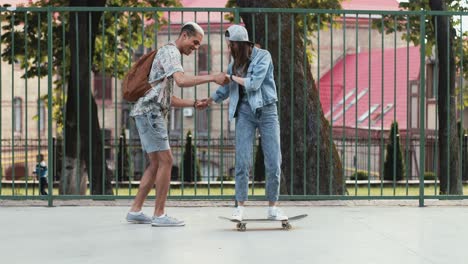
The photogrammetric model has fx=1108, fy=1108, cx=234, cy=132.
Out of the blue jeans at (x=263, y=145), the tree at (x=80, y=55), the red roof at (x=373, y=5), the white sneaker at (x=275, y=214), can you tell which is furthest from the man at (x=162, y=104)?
the red roof at (x=373, y=5)

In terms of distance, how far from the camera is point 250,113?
9359 millimetres

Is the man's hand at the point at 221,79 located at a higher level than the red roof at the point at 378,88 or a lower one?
lower

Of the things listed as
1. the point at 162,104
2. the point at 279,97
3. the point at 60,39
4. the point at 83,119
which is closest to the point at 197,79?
the point at 162,104

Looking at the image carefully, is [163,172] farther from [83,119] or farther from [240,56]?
[83,119]

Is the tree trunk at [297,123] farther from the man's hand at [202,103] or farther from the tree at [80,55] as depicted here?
the man's hand at [202,103]

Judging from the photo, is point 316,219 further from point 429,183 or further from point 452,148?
point 429,183

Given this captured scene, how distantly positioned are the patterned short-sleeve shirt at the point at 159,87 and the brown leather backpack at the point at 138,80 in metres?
0.04

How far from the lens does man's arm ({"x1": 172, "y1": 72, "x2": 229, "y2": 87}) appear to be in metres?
8.91

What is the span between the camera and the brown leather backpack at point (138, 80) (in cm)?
945

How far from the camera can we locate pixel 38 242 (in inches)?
336

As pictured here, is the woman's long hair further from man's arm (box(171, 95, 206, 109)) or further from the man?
man's arm (box(171, 95, 206, 109))

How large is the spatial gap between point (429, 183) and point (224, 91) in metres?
20.9

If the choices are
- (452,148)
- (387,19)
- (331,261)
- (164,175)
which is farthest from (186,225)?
(387,19)

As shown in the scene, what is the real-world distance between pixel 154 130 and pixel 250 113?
0.83 metres
